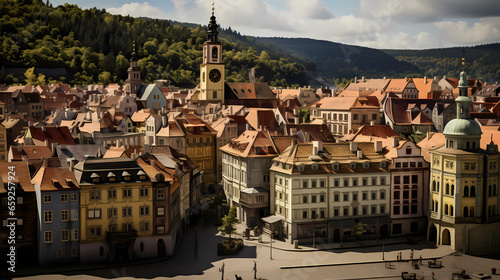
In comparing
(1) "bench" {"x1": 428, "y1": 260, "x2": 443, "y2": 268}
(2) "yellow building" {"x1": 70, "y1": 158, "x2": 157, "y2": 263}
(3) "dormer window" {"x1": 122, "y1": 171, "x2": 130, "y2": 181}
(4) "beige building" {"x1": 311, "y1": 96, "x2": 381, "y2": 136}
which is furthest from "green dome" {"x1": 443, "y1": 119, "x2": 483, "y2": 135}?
(3) "dormer window" {"x1": 122, "y1": 171, "x2": 130, "y2": 181}

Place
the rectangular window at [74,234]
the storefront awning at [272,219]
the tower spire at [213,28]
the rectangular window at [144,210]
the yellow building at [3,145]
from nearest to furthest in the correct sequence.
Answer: the rectangular window at [74,234] → the rectangular window at [144,210] → the storefront awning at [272,219] → the yellow building at [3,145] → the tower spire at [213,28]

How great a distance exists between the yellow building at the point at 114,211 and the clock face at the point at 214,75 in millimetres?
93101

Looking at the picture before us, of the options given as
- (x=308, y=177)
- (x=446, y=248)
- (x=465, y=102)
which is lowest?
(x=446, y=248)

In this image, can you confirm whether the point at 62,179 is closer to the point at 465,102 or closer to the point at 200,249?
the point at 200,249

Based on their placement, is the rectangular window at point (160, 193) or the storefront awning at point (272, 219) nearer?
the rectangular window at point (160, 193)

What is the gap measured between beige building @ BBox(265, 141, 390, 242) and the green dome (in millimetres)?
8821

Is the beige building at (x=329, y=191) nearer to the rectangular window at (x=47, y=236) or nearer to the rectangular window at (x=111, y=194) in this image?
the rectangular window at (x=111, y=194)

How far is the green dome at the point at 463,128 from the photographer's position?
250 feet

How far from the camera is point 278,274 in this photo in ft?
206

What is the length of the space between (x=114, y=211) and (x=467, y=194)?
4067 cm

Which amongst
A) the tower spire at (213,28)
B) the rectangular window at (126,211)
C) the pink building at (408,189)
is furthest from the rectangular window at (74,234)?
the tower spire at (213,28)

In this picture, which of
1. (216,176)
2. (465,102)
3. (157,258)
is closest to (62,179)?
(157,258)

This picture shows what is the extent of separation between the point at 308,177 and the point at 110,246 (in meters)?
24.5

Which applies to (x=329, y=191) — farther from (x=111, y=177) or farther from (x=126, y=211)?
(x=111, y=177)
